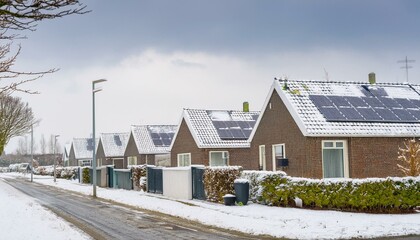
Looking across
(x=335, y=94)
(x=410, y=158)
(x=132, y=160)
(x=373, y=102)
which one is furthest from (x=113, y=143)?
(x=410, y=158)

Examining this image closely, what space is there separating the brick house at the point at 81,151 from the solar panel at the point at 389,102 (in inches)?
2329

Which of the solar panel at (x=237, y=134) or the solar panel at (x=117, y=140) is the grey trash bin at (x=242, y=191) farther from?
the solar panel at (x=117, y=140)

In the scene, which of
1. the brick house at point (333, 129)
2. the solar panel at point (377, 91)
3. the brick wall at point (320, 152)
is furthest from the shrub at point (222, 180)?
the solar panel at point (377, 91)

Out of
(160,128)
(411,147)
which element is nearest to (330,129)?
(411,147)

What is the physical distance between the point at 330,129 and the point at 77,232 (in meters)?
13.5

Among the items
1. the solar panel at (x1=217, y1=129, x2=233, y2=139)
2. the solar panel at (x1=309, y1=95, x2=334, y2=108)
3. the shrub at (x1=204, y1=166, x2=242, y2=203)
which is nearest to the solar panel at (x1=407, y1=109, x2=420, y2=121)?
the solar panel at (x1=309, y1=95, x2=334, y2=108)

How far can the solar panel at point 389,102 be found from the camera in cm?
2739

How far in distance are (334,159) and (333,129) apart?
4.77 feet

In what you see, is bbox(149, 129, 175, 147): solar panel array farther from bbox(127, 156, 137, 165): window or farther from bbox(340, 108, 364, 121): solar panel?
bbox(340, 108, 364, 121): solar panel

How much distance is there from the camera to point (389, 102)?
27.8m

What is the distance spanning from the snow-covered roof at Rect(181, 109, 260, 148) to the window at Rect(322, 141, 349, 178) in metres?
11.1

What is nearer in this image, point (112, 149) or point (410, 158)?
point (410, 158)

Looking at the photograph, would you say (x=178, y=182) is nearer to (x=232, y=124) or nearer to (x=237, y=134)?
(x=237, y=134)

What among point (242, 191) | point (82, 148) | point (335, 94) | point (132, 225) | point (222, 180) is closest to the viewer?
point (132, 225)
